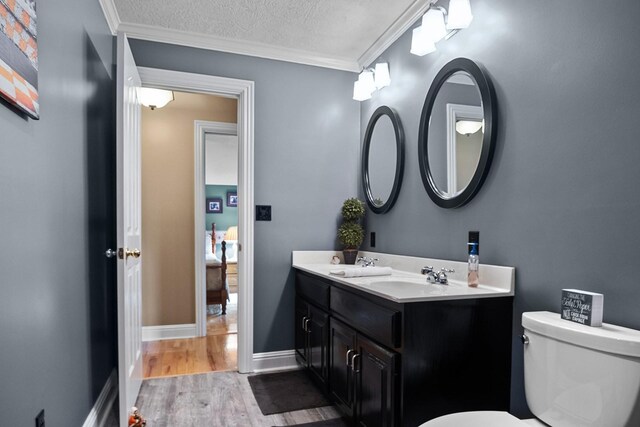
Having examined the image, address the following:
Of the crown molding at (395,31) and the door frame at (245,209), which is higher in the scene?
the crown molding at (395,31)

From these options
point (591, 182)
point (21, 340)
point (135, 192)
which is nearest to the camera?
point (21, 340)

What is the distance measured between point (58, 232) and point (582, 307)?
182 centimetres

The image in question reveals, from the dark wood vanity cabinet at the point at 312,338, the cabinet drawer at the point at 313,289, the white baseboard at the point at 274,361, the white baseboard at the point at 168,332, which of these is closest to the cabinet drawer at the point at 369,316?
the cabinet drawer at the point at 313,289

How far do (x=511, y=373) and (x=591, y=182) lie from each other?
0.81m

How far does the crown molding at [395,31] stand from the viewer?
2230mm

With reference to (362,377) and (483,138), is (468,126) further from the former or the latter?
(362,377)

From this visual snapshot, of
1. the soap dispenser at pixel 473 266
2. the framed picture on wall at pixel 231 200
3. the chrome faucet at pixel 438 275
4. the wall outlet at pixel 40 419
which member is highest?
the framed picture on wall at pixel 231 200

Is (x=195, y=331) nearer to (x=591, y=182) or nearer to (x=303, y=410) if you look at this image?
(x=303, y=410)

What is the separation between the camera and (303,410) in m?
2.21

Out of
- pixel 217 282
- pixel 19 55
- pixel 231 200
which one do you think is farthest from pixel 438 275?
pixel 231 200

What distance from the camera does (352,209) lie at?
2.90m

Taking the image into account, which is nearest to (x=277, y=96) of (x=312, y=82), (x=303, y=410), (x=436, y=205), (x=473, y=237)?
(x=312, y=82)

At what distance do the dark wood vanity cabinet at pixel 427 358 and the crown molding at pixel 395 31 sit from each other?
160cm

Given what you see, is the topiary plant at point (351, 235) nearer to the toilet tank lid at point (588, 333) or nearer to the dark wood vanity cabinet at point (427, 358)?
the dark wood vanity cabinet at point (427, 358)
